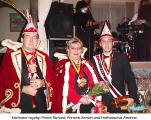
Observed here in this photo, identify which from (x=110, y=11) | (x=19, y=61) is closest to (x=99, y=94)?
(x=19, y=61)

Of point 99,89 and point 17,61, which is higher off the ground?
Result: point 17,61

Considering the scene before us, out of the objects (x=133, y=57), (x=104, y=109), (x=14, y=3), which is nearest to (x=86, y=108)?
(x=104, y=109)

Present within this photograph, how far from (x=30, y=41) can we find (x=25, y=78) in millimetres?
265

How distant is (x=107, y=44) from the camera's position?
1.60 metres

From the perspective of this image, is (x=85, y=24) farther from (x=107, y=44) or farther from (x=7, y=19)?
(x=7, y=19)

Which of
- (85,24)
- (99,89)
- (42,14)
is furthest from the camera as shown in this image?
(42,14)

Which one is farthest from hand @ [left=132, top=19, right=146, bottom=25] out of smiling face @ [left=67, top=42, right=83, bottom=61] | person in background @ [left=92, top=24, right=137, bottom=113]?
smiling face @ [left=67, top=42, right=83, bottom=61]

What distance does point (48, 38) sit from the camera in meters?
1.96

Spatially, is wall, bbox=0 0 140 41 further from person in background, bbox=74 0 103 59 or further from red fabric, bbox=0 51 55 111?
red fabric, bbox=0 51 55 111

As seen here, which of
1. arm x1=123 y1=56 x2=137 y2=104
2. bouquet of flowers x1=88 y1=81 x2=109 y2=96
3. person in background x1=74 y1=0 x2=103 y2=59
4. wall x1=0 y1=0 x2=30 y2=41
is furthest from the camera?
wall x1=0 y1=0 x2=30 y2=41

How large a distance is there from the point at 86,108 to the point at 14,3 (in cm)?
119

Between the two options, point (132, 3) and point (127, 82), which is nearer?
point (127, 82)

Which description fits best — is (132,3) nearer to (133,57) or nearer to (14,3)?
(133,57)

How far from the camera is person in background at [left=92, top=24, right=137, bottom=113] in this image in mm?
1587
